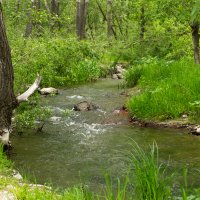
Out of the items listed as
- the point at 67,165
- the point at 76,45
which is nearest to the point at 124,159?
the point at 67,165

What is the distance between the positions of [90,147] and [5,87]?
6.80ft

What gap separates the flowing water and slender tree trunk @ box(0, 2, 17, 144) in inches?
23.3

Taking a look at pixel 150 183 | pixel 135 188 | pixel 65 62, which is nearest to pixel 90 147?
pixel 135 188

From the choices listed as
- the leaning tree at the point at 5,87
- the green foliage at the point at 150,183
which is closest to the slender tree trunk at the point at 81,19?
the leaning tree at the point at 5,87

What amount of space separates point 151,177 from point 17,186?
189 cm

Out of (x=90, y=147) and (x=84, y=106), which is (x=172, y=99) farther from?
(x=90, y=147)

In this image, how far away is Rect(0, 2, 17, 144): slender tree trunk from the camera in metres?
7.10

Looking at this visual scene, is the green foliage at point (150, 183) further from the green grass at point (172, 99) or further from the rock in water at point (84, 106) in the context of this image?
the rock in water at point (84, 106)

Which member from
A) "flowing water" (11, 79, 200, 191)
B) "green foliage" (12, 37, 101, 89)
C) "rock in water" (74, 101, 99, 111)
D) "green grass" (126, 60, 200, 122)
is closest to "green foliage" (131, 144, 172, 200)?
"flowing water" (11, 79, 200, 191)

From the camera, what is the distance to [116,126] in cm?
982

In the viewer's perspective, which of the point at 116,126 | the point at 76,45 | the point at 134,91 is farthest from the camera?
the point at 76,45

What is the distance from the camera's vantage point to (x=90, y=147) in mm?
7965

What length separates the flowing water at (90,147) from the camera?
6.35m

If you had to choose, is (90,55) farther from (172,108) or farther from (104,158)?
(104,158)
